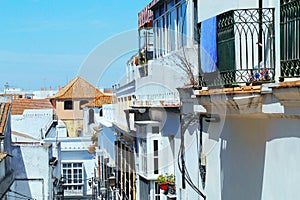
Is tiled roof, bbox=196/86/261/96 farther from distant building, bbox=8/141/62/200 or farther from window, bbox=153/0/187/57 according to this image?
distant building, bbox=8/141/62/200

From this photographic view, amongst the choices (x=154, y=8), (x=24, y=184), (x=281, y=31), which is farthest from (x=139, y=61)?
(x=281, y=31)

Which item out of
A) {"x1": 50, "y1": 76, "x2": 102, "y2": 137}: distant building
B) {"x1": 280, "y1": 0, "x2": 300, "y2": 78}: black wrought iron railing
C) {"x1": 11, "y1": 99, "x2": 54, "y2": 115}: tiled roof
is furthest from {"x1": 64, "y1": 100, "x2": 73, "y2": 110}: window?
{"x1": 280, "y1": 0, "x2": 300, "y2": 78}: black wrought iron railing

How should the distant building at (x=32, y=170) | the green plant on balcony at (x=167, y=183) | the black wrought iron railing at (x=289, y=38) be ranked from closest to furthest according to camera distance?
1. the black wrought iron railing at (x=289, y=38)
2. the green plant on balcony at (x=167, y=183)
3. the distant building at (x=32, y=170)

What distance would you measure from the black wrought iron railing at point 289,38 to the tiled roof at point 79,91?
3629 centimetres

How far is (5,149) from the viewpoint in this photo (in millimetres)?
20016

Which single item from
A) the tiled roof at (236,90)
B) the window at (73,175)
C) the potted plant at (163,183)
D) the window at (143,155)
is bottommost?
the window at (73,175)

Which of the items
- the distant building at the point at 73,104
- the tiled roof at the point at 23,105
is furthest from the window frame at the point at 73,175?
the tiled roof at the point at 23,105

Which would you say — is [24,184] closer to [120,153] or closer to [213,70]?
[120,153]

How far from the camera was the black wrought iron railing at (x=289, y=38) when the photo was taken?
14.6 ft

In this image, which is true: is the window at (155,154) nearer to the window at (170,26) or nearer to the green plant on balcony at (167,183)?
the green plant on balcony at (167,183)

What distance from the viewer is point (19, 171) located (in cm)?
2294

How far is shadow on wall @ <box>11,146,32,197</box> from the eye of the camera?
A: 2267cm

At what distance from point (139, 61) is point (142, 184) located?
379cm

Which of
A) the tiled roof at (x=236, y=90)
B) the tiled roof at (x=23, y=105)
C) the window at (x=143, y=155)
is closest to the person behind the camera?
the tiled roof at (x=236, y=90)
